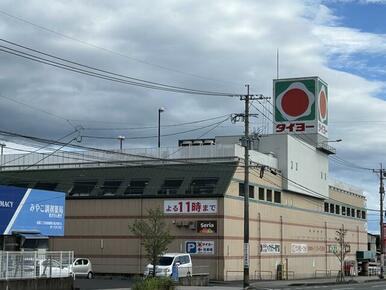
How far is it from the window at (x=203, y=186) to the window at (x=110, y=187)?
21.5 ft

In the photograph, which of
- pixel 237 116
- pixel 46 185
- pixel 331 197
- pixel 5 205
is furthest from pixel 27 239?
pixel 331 197

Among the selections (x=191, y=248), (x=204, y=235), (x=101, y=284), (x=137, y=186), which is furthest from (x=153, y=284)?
(x=137, y=186)

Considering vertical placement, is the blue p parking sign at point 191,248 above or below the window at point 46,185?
below

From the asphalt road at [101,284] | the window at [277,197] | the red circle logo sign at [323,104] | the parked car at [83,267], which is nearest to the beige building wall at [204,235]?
the window at [277,197]

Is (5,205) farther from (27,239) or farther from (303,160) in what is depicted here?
(303,160)

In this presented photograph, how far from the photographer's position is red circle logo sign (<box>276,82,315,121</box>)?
224 feet

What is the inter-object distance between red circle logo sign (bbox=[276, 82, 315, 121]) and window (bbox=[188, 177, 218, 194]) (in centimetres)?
1951

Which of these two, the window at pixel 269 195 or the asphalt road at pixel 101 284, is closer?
the asphalt road at pixel 101 284

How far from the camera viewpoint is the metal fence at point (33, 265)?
29.4 m

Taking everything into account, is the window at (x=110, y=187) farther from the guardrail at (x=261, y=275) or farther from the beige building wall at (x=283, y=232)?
the guardrail at (x=261, y=275)

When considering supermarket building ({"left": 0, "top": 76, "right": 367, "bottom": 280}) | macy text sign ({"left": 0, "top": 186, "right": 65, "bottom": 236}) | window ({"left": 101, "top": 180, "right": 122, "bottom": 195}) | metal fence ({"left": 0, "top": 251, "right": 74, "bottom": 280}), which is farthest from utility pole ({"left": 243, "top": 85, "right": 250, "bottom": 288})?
window ({"left": 101, "top": 180, "right": 122, "bottom": 195})

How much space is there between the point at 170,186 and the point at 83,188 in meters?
7.91

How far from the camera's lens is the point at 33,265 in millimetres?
30984

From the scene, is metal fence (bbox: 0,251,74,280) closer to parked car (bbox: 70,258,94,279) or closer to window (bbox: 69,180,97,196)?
parked car (bbox: 70,258,94,279)
